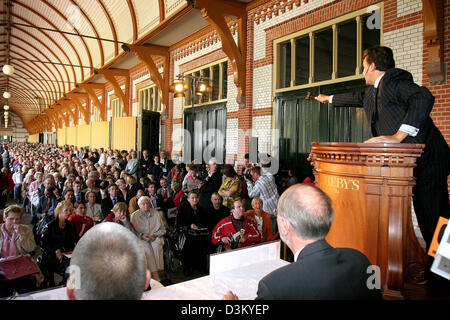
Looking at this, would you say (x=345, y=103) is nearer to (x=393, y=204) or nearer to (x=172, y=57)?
(x=393, y=204)

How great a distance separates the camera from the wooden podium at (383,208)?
1754 millimetres

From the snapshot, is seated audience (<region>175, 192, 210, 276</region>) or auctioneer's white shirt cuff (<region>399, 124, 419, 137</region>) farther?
seated audience (<region>175, 192, 210, 276</region>)

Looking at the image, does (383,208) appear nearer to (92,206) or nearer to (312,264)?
(312,264)

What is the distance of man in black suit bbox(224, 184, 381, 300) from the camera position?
4.12 ft

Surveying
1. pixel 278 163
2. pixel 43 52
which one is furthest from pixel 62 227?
pixel 43 52

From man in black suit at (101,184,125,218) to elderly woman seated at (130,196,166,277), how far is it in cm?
116

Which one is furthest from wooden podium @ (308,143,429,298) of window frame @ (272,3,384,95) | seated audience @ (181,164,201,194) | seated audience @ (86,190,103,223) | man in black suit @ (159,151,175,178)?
man in black suit @ (159,151,175,178)

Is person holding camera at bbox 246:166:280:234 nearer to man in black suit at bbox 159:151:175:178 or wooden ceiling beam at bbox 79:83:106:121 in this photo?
man in black suit at bbox 159:151:175:178

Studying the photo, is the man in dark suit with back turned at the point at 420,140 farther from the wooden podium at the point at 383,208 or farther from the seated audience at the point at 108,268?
the seated audience at the point at 108,268

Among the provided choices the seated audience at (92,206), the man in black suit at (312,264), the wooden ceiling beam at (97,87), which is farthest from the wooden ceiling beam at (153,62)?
the man in black suit at (312,264)

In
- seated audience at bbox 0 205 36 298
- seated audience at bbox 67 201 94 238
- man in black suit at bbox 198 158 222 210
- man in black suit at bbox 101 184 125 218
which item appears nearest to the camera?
seated audience at bbox 0 205 36 298

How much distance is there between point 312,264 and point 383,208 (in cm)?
72

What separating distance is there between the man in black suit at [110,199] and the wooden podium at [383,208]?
4.97 m

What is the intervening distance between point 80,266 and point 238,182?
4921 millimetres
